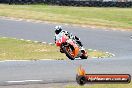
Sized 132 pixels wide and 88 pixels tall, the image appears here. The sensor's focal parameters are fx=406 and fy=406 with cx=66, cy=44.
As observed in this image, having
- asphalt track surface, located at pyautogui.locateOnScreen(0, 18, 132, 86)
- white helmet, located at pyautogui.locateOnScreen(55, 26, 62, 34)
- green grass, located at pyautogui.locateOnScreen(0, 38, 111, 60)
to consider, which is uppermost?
white helmet, located at pyautogui.locateOnScreen(55, 26, 62, 34)

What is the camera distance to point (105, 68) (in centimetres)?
2555

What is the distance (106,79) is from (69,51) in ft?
2.05

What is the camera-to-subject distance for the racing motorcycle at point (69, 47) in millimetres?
5219

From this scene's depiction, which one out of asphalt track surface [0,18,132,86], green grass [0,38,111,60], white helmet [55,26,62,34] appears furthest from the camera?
asphalt track surface [0,18,132,86]

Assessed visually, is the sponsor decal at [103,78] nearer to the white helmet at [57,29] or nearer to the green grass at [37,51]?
the white helmet at [57,29]

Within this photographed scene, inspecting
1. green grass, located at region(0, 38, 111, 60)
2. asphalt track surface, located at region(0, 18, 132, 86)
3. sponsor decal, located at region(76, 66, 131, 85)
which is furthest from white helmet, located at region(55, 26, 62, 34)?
asphalt track surface, located at region(0, 18, 132, 86)

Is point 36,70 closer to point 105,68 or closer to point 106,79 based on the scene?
point 105,68

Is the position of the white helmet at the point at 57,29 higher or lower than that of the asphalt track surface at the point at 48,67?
higher

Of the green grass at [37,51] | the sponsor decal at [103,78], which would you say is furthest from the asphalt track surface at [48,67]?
the sponsor decal at [103,78]

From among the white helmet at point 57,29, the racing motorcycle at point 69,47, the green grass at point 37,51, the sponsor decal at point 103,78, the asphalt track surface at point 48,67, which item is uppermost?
the white helmet at point 57,29

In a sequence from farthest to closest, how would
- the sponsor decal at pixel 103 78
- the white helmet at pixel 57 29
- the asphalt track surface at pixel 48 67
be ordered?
the asphalt track surface at pixel 48 67 < the sponsor decal at pixel 103 78 < the white helmet at pixel 57 29

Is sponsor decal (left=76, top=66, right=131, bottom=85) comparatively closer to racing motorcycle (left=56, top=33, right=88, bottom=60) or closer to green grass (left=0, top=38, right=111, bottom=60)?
racing motorcycle (left=56, top=33, right=88, bottom=60)

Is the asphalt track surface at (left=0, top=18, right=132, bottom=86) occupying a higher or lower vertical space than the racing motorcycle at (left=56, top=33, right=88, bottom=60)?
lower

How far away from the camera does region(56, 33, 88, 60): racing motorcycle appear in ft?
17.1
